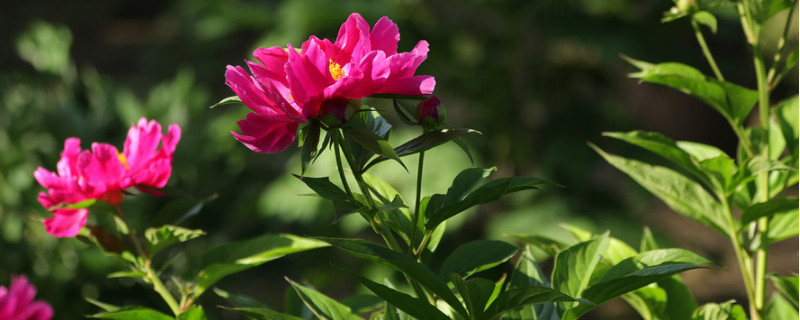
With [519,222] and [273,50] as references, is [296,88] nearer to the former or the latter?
[273,50]

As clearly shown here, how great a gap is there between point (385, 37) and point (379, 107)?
5.86 ft

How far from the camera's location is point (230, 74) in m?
0.39

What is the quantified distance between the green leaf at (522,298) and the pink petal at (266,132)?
0.41 ft

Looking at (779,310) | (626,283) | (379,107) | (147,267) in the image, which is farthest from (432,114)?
(379,107)

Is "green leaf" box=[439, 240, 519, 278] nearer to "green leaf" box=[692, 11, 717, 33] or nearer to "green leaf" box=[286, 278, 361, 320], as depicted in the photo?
"green leaf" box=[286, 278, 361, 320]

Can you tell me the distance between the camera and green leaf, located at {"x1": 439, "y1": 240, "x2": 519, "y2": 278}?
42 cm

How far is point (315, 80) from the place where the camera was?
38 centimetres

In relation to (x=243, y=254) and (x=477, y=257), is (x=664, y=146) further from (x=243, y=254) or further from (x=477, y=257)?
(x=243, y=254)

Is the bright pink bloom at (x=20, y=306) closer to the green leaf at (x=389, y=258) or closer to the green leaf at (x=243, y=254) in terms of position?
the green leaf at (x=243, y=254)

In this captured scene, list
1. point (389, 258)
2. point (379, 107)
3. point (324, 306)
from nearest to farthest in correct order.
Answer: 1. point (389, 258)
2. point (324, 306)
3. point (379, 107)

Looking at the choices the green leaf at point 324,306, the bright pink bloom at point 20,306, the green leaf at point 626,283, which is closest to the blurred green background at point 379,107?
the bright pink bloom at point 20,306

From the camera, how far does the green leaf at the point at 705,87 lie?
522 mm

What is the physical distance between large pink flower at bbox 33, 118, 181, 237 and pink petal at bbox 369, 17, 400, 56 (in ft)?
0.57

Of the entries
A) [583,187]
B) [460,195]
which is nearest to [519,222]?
[583,187]
